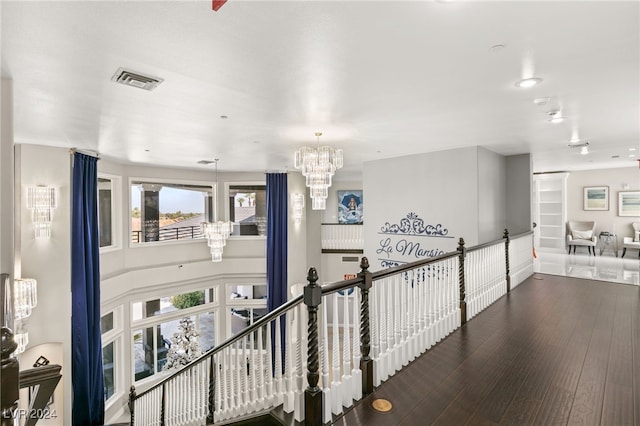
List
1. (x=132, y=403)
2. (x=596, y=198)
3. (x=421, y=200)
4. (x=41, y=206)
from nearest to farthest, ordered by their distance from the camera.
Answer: (x=41, y=206), (x=132, y=403), (x=421, y=200), (x=596, y=198)

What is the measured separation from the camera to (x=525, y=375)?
2801 millimetres

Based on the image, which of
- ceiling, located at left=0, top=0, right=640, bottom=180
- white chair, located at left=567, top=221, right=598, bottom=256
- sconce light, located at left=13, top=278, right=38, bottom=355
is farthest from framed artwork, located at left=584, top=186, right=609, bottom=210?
sconce light, located at left=13, top=278, right=38, bottom=355

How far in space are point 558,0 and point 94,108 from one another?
3970 mm

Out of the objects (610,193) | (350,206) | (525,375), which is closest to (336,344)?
(525,375)

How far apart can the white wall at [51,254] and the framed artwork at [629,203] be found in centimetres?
1419

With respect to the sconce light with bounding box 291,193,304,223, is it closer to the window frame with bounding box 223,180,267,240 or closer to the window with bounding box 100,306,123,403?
the window frame with bounding box 223,180,267,240

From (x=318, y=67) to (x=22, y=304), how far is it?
15.9ft

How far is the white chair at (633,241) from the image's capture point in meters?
8.90

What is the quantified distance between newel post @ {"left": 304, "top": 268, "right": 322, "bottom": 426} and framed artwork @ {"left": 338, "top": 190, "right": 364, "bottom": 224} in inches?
365

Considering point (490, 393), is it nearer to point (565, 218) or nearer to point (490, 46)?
point (490, 46)

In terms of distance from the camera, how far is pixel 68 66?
2.34 metres

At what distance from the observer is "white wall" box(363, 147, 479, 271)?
18.9 ft

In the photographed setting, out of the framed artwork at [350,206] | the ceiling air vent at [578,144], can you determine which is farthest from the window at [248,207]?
the ceiling air vent at [578,144]

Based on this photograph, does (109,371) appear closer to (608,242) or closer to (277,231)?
(277,231)
